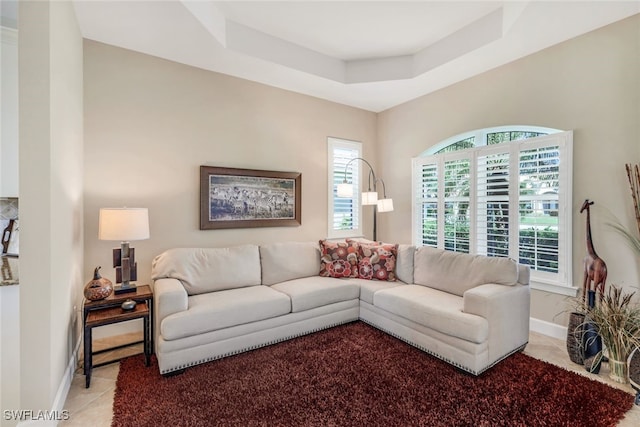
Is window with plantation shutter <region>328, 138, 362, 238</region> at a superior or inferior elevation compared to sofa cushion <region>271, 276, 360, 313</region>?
superior

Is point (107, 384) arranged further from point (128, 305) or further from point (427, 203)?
point (427, 203)

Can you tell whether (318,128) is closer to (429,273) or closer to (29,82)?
(429,273)

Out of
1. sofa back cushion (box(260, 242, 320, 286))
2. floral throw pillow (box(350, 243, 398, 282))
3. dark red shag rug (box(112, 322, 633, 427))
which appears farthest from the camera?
floral throw pillow (box(350, 243, 398, 282))

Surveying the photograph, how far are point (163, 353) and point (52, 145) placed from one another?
1.59 meters

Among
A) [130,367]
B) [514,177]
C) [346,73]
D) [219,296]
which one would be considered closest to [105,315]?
[130,367]

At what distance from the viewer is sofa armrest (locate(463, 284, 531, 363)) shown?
2348mm

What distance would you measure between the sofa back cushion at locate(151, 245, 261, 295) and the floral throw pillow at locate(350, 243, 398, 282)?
1.22 meters

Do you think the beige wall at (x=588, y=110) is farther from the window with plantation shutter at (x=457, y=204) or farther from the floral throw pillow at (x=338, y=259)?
the floral throw pillow at (x=338, y=259)

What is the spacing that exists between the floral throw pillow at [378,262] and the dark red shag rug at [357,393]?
988 millimetres

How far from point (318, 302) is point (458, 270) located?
56.0 inches

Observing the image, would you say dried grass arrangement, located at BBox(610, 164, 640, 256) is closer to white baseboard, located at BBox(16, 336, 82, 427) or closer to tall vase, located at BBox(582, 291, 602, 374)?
tall vase, located at BBox(582, 291, 602, 374)

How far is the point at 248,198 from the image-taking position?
3.73 metres

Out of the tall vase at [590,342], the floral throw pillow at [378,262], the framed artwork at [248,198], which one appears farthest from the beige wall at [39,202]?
the tall vase at [590,342]

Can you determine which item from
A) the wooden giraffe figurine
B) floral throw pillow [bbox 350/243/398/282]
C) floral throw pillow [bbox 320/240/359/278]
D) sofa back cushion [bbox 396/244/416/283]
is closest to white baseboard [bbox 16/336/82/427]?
floral throw pillow [bbox 320/240/359/278]
